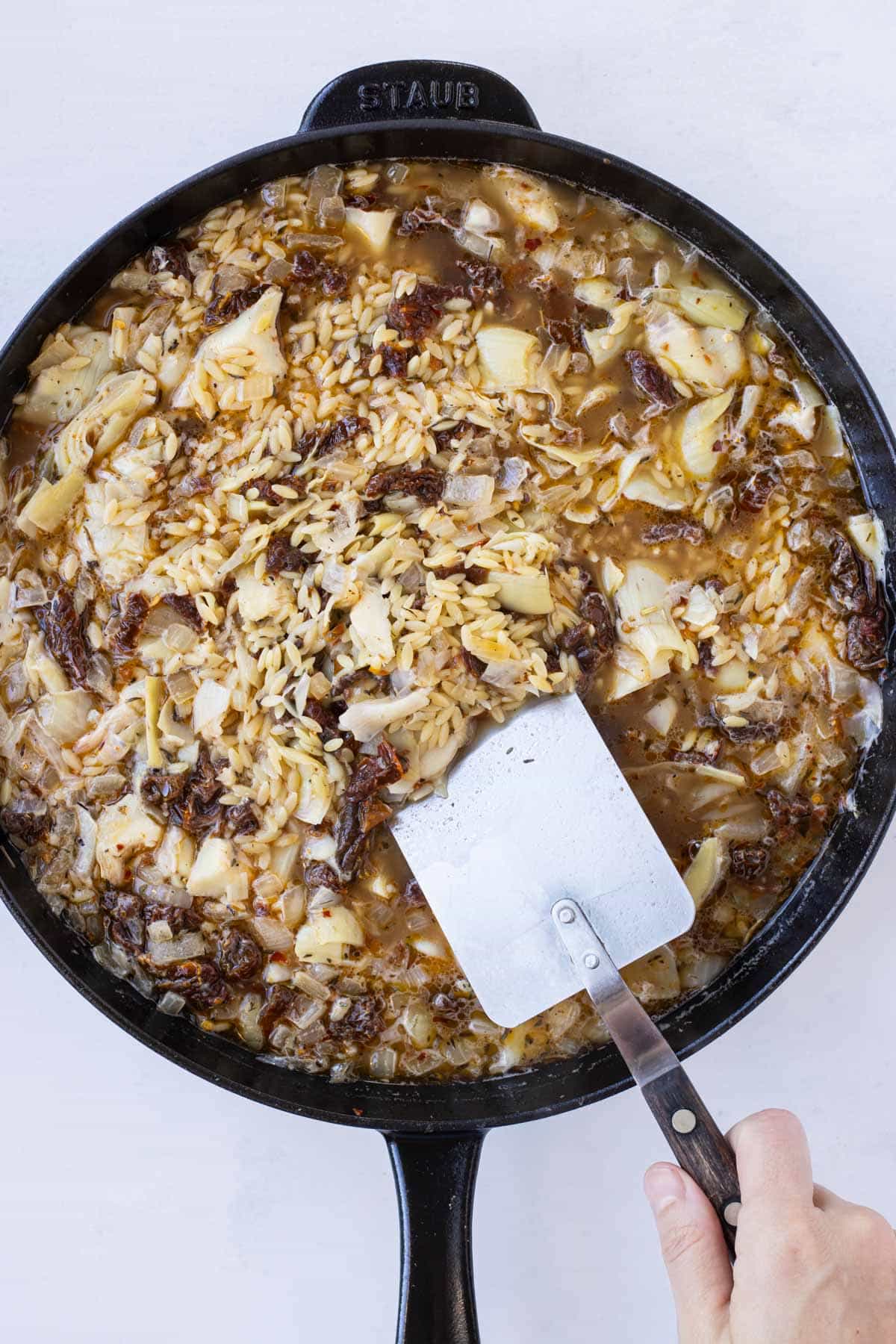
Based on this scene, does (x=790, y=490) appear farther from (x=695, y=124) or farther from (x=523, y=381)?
(x=695, y=124)

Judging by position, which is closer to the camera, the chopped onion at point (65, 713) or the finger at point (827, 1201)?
the finger at point (827, 1201)

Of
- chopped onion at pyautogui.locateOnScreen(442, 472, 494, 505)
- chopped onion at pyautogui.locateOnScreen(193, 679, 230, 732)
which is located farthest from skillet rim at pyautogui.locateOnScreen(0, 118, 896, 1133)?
chopped onion at pyautogui.locateOnScreen(442, 472, 494, 505)

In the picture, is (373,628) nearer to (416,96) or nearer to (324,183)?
(324,183)

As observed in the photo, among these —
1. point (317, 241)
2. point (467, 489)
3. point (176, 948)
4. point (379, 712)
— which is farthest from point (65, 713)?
point (317, 241)

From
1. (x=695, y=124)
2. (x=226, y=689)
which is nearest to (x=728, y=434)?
(x=695, y=124)

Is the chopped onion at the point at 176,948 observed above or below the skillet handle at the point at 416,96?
below

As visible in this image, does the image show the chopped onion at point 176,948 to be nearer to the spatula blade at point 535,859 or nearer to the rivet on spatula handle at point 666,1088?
the spatula blade at point 535,859

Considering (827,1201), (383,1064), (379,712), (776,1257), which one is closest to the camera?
(776,1257)

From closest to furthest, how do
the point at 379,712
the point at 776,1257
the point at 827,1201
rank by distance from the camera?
the point at 776,1257, the point at 827,1201, the point at 379,712

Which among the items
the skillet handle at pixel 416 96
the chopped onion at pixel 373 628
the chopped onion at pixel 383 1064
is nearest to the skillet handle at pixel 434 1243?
the chopped onion at pixel 383 1064
